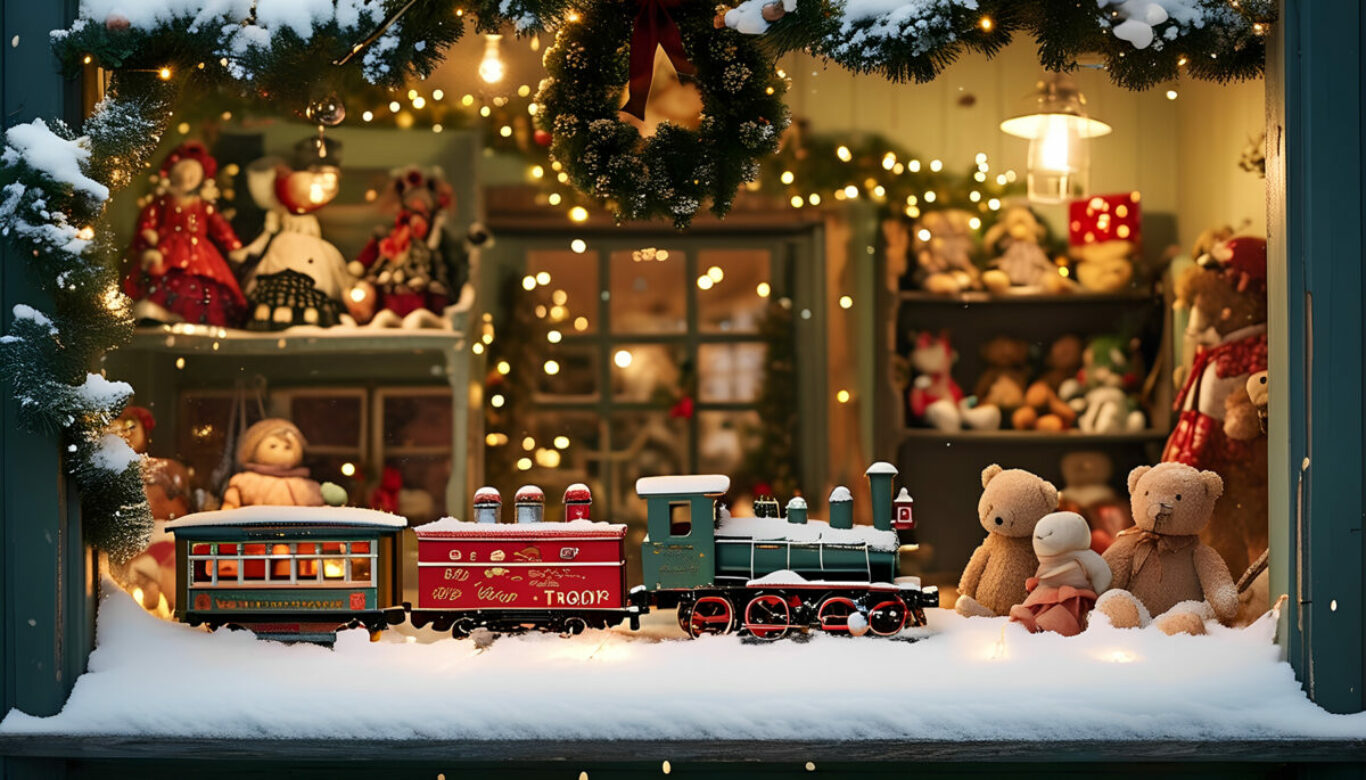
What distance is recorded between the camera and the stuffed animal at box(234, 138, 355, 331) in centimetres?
358

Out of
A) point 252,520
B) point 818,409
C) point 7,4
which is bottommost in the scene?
point 252,520

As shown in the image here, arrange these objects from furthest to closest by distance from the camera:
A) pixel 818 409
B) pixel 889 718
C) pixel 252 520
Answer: pixel 818 409 → pixel 252 520 → pixel 889 718

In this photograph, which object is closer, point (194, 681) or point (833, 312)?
point (194, 681)

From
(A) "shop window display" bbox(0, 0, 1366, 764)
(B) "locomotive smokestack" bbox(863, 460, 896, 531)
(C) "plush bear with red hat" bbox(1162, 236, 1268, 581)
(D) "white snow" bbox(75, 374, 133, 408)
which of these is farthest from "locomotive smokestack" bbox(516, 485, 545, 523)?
(C) "plush bear with red hat" bbox(1162, 236, 1268, 581)

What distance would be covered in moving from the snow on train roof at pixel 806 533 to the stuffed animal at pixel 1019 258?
0.77m

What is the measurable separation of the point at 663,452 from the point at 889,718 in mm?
983

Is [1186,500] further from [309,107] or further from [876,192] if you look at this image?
[309,107]

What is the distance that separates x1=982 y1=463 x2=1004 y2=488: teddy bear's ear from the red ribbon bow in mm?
1264

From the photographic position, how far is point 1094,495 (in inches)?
138

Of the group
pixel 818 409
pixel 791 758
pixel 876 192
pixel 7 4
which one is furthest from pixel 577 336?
pixel 7 4

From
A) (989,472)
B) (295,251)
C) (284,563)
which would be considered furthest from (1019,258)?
(284,563)

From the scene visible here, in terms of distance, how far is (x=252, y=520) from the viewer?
3240mm

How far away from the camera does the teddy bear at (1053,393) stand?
352 cm

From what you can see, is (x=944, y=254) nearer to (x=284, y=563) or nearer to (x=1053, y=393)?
(x=1053, y=393)
